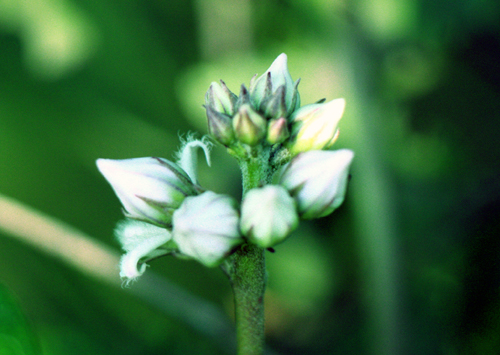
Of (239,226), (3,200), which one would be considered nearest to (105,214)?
(3,200)

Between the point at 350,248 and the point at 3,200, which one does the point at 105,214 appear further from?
the point at 350,248

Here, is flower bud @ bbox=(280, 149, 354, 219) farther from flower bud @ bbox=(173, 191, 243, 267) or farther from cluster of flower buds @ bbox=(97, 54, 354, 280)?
flower bud @ bbox=(173, 191, 243, 267)

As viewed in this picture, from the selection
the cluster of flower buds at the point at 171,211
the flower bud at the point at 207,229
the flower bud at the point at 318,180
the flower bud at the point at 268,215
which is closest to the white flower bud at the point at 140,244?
the cluster of flower buds at the point at 171,211

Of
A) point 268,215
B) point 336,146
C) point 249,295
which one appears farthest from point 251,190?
point 336,146

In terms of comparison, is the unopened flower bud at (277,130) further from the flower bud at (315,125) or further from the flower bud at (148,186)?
the flower bud at (148,186)

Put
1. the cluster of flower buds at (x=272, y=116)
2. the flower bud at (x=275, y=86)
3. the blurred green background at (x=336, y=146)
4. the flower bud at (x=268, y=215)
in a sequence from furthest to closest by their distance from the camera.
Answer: the blurred green background at (x=336, y=146), the flower bud at (x=275, y=86), the cluster of flower buds at (x=272, y=116), the flower bud at (x=268, y=215)
